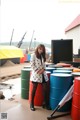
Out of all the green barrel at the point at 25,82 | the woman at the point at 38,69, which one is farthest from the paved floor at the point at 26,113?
the green barrel at the point at 25,82

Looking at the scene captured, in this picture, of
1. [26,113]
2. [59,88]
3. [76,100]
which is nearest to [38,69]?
[59,88]

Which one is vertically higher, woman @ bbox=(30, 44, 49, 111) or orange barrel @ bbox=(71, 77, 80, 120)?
woman @ bbox=(30, 44, 49, 111)

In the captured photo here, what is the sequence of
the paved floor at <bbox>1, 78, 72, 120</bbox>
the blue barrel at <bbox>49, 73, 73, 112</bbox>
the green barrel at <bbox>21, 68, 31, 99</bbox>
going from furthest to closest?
the green barrel at <bbox>21, 68, 31, 99</bbox> < the blue barrel at <bbox>49, 73, 73, 112</bbox> < the paved floor at <bbox>1, 78, 72, 120</bbox>

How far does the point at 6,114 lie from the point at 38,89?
3.75 feet

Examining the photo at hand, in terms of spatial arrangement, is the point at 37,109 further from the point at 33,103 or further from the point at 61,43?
the point at 61,43

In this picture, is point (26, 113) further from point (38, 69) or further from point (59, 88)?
point (38, 69)

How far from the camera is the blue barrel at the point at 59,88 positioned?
187 inches

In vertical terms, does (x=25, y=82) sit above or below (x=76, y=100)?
above

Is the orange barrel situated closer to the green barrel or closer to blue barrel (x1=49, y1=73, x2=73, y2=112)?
blue barrel (x1=49, y1=73, x2=73, y2=112)

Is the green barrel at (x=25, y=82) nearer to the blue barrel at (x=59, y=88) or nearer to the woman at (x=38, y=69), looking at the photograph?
the woman at (x=38, y=69)

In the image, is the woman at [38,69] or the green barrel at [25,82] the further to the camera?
the green barrel at [25,82]

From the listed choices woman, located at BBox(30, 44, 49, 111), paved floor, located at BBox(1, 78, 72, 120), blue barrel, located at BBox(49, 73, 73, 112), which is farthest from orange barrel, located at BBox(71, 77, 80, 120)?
woman, located at BBox(30, 44, 49, 111)

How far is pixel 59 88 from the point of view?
4.79 m

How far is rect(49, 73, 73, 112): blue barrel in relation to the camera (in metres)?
4.75
